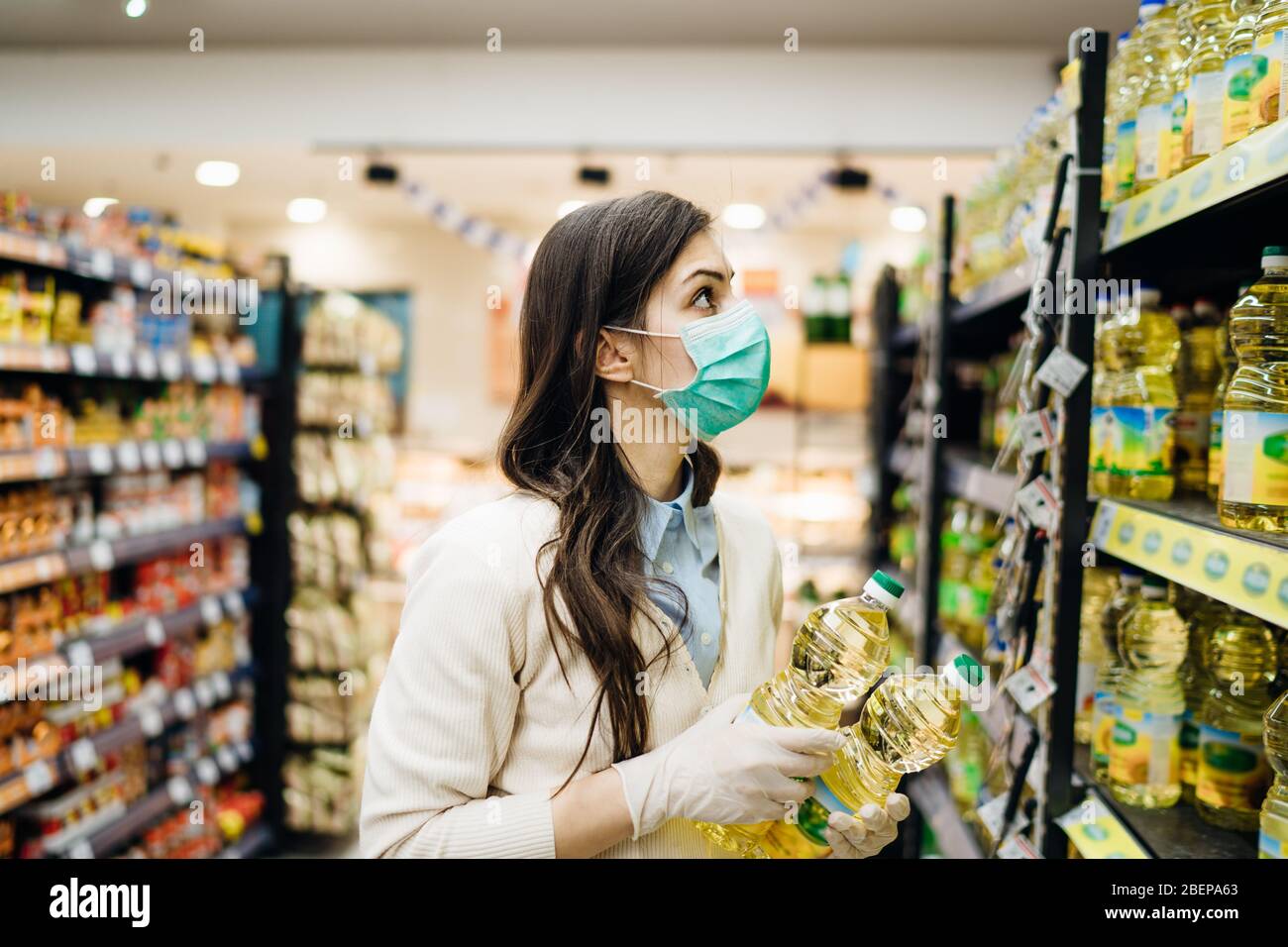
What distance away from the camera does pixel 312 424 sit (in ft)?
14.5

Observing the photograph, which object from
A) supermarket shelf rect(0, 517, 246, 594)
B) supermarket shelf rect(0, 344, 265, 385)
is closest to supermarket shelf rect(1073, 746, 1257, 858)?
supermarket shelf rect(0, 517, 246, 594)

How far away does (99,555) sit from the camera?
3.06 meters

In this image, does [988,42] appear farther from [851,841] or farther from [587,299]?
[851,841]

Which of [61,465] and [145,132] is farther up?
[145,132]

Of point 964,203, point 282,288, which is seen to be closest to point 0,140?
point 282,288

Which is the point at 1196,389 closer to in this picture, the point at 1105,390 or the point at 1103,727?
the point at 1105,390

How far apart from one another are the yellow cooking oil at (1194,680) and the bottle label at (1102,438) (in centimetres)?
28

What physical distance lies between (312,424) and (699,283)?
11.7 ft

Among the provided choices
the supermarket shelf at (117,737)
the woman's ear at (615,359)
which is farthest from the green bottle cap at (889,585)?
the supermarket shelf at (117,737)

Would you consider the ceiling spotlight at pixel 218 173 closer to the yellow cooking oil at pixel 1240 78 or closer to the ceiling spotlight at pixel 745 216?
the ceiling spotlight at pixel 745 216

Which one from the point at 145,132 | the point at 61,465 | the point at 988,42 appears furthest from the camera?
the point at 145,132

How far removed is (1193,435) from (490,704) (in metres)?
1.39

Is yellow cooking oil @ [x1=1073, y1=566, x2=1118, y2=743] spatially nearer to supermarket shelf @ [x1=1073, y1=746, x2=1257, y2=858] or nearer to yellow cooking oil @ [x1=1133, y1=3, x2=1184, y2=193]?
supermarket shelf @ [x1=1073, y1=746, x2=1257, y2=858]

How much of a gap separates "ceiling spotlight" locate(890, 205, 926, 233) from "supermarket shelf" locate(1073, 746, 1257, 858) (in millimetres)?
5487
